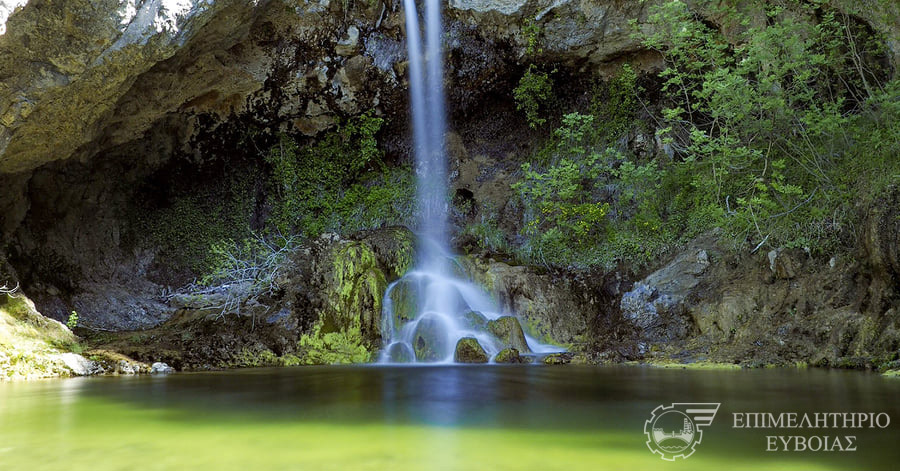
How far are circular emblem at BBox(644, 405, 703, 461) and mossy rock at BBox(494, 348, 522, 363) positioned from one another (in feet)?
14.2

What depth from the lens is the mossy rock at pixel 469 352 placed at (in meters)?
7.72

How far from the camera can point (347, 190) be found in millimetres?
12641

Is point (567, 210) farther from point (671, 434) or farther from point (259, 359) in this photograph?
point (671, 434)

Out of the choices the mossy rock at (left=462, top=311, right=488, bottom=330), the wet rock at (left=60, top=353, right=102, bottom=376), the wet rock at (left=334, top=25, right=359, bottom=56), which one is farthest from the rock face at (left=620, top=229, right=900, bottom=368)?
the wet rock at (left=334, top=25, right=359, bottom=56)

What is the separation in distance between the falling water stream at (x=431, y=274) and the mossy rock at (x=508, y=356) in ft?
1.20

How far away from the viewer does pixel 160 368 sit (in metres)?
6.97

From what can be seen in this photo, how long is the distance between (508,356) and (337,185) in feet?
21.3

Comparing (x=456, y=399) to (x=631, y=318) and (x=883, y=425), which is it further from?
(x=631, y=318)

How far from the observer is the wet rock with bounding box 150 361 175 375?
6841mm

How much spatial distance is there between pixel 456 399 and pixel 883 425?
2.31 meters

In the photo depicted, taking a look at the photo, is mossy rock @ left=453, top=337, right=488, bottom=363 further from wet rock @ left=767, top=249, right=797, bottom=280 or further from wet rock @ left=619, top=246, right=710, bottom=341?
wet rock @ left=767, top=249, right=797, bottom=280

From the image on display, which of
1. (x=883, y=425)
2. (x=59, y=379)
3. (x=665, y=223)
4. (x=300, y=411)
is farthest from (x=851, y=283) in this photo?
(x=59, y=379)

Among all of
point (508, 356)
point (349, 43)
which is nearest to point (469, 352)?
point (508, 356)

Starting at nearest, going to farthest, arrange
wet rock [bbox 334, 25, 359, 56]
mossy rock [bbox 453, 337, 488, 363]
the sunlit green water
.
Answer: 1. the sunlit green water
2. mossy rock [bbox 453, 337, 488, 363]
3. wet rock [bbox 334, 25, 359, 56]
